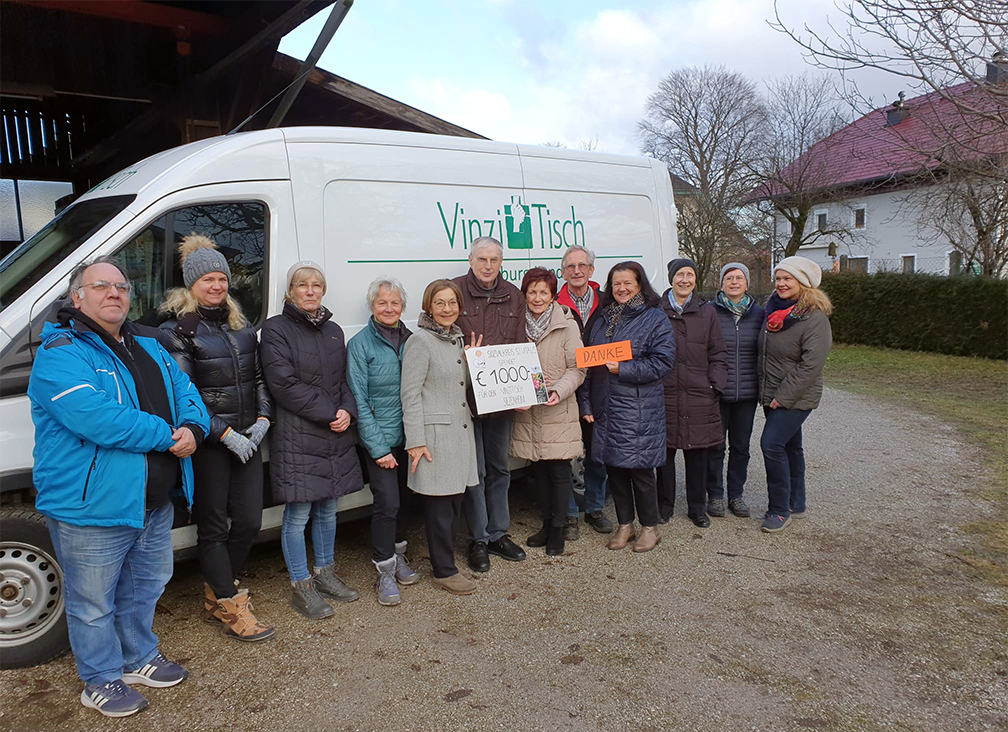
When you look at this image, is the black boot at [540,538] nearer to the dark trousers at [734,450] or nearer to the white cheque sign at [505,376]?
the white cheque sign at [505,376]

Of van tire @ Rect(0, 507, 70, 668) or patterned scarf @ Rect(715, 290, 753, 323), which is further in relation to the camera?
patterned scarf @ Rect(715, 290, 753, 323)

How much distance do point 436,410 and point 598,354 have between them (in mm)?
1177

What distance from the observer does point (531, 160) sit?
5027mm

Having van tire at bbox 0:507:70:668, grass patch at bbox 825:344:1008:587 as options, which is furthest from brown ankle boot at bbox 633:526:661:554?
van tire at bbox 0:507:70:668

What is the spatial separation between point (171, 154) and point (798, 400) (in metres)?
4.23

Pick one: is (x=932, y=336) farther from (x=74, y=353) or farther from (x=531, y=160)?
(x=74, y=353)

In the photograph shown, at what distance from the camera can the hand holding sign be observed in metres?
4.49

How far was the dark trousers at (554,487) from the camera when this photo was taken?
459 cm

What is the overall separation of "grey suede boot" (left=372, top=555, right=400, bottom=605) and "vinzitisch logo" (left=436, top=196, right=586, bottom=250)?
2.01m

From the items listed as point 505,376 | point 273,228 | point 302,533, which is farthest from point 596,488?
point 273,228

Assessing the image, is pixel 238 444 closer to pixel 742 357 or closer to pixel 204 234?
pixel 204 234

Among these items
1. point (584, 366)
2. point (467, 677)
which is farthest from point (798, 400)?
point (467, 677)

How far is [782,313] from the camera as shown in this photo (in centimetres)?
496

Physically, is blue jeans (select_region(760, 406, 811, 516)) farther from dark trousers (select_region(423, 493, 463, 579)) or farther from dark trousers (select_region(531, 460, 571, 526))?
dark trousers (select_region(423, 493, 463, 579))
